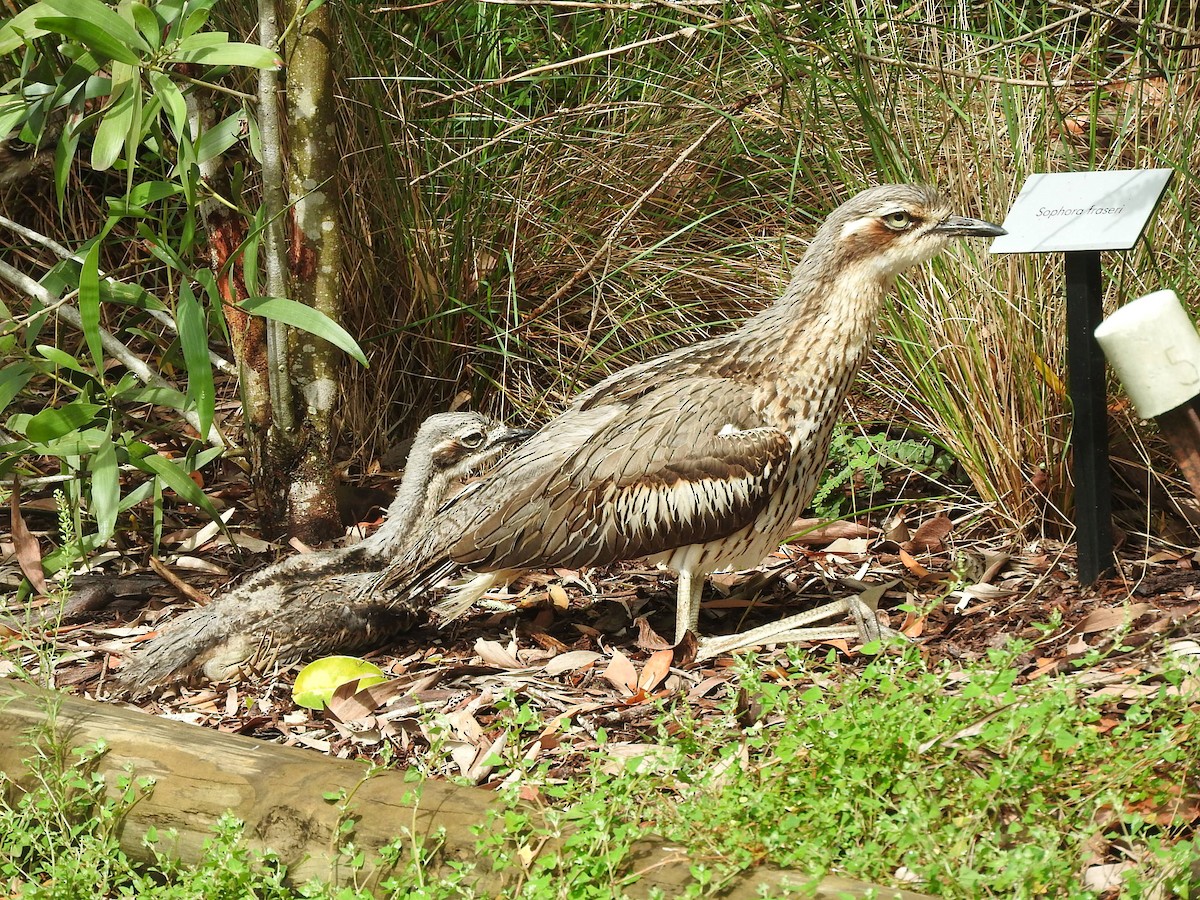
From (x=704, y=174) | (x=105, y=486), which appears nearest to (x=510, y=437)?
(x=105, y=486)

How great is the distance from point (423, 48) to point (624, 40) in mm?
965

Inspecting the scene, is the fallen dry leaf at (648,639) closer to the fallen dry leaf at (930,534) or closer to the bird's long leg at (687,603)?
the bird's long leg at (687,603)

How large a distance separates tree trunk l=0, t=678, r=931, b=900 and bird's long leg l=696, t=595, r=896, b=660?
151cm

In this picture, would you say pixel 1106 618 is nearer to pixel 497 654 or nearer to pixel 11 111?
pixel 497 654

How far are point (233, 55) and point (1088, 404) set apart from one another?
9.10 ft

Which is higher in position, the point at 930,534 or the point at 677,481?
the point at 677,481

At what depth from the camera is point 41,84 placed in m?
4.59

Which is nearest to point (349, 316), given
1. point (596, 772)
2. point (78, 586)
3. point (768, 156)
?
point (78, 586)

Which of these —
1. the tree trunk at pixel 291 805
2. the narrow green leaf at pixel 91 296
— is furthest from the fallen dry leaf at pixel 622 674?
the narrow green leaf at pixel 91 296

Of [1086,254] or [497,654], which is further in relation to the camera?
[497,654]

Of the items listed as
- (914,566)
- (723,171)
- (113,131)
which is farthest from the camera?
(723,171)

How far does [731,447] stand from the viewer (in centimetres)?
423

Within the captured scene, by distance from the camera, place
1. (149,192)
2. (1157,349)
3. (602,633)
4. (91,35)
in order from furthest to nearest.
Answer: (602,633) → (149,192) → (91,35) → (1157,349)

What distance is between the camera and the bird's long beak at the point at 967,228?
4.20 metres
